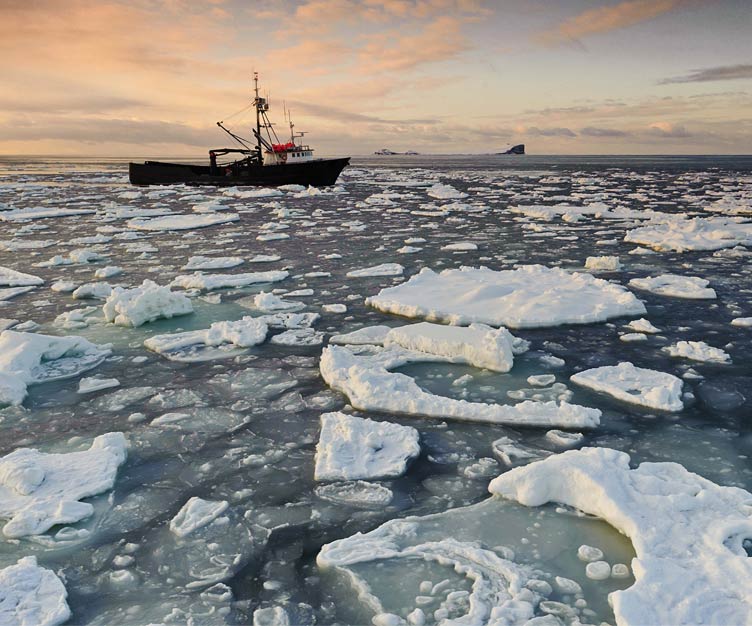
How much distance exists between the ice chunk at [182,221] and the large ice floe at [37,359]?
1095 centimetres

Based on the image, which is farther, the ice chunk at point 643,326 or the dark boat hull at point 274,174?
the dark boat hull at point 274,174

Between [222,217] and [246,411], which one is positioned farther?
[222,217]

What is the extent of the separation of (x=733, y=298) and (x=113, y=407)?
25.2 feet

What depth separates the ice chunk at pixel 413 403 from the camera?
410cm

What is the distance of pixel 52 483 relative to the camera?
334cm

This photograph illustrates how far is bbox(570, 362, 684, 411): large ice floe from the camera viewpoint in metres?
4.35

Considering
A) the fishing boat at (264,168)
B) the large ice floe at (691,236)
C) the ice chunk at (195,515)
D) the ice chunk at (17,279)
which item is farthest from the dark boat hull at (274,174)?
the ice chunk at (195,515)

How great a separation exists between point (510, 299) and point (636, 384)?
2.57m

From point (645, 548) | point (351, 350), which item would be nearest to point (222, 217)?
point (351, 350)

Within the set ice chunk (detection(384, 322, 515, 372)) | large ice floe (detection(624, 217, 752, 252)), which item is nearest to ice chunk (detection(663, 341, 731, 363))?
ice chunk (detection(384, 322, 515, 372))

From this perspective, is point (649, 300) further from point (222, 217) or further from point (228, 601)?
point (222, 217)

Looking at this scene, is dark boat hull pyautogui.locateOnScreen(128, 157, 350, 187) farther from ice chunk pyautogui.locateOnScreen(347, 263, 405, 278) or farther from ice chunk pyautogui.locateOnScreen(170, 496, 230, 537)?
ice chunk pyautogui.locateOnScreen(170, 496, 230, 537)

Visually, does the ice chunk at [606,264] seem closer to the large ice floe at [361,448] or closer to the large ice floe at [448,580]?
the large ice floe at [361,448]

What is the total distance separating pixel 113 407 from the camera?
14.8ft
